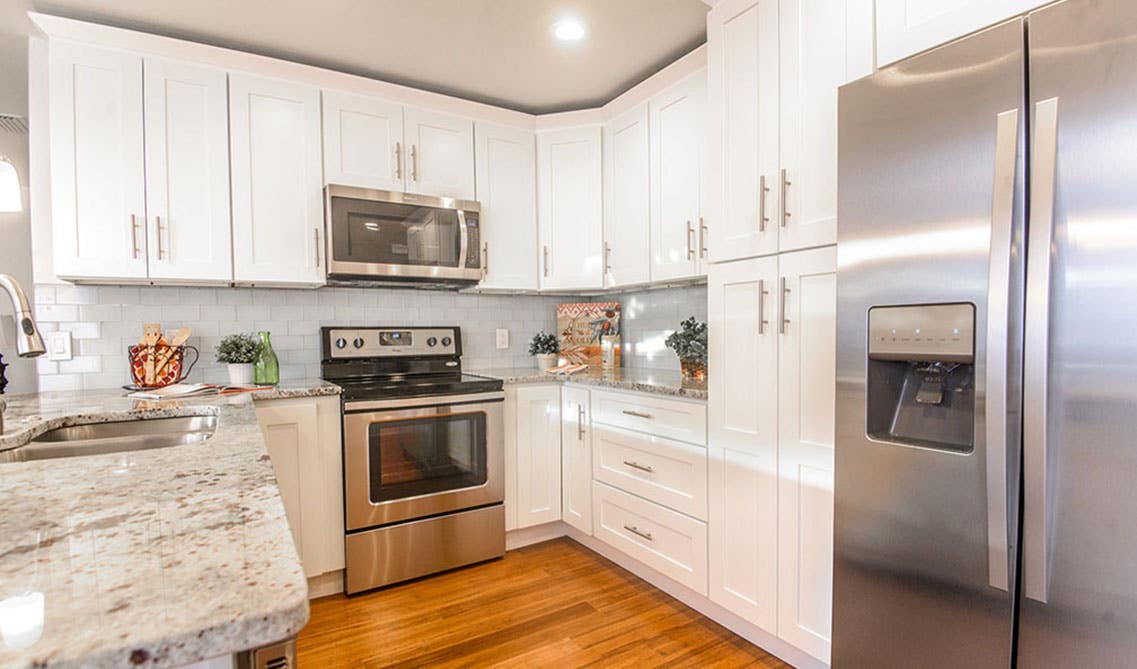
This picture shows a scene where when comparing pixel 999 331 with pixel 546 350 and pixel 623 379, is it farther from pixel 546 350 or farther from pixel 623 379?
pixel 546 350

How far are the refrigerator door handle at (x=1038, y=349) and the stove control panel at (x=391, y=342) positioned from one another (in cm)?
256

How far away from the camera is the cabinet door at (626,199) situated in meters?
2.68

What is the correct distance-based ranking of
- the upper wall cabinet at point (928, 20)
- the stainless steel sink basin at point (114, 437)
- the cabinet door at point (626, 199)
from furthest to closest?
the cabinet door at point (626, 199), the stainless steel sink basin at point (114, 437), the upper wall cabinet at point (928, 20)

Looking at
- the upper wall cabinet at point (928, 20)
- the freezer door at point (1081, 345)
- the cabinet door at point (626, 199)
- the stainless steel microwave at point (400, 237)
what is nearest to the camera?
the freezer door at point (1081, 345)

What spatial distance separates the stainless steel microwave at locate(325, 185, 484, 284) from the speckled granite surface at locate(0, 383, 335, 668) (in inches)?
63.4

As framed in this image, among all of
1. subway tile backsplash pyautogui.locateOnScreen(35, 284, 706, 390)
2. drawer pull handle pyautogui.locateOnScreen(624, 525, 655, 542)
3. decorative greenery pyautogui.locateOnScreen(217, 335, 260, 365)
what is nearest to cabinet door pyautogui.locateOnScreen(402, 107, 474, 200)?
subway tile backsplash pyautogui.locateOnScreen(35, 284, 706, 390)

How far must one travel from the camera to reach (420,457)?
2.50m

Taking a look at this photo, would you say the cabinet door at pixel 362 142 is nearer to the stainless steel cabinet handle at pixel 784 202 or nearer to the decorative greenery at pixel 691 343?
the decorative greenery at pixel 691 343

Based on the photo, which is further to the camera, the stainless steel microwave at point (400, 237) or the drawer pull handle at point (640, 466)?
the stainless steel microwave at point (400, 237)

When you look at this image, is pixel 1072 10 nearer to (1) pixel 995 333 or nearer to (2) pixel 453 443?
(1) pixel 995 333

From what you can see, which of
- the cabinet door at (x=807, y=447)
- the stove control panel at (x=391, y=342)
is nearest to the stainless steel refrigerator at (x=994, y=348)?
the cabinet door at (x=807, y=447)

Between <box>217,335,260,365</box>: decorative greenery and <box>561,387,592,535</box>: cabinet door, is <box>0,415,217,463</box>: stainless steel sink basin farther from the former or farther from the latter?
<box>561,387,592,535</box>: cabinet door

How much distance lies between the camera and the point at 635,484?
7.93 feet

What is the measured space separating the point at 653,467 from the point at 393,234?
5.34ft
